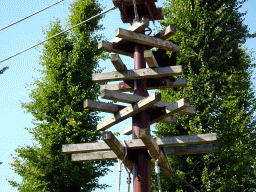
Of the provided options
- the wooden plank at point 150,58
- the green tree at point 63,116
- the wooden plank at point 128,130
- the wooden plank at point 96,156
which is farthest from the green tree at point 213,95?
the wooden plank at point 150,58

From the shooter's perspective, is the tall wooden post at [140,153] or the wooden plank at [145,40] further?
the wooden plank at [145,40]

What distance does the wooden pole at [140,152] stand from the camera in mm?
4480

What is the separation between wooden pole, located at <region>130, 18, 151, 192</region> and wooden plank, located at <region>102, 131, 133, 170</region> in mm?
117

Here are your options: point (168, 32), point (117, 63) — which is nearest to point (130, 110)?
point (117, 63)

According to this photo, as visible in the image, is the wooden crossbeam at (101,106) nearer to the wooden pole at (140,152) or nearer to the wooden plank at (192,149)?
the wooden pole at (140,152)

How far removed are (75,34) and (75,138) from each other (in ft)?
16.3

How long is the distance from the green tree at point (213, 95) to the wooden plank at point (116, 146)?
5.39 m

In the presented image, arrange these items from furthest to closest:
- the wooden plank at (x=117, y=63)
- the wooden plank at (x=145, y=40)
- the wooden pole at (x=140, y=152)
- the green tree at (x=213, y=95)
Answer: the green tree at (x=213, y=95)
the wooden plank at (x=145, y=40)
the wooden plank at (x=117, y=63)
the wooden pole at (x=140, y=152)

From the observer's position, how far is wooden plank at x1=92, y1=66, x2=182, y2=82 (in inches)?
188

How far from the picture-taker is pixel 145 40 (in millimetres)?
5016

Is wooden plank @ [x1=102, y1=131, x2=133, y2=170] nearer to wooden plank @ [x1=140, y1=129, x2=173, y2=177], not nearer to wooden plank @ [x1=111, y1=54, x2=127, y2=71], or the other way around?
wooden plank @ [x1=140, y1=129, x2=173, y2=177]

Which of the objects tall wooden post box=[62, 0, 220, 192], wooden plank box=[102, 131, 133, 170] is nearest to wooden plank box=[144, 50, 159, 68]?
tall wooden post box=[62, 0, 220, 192]

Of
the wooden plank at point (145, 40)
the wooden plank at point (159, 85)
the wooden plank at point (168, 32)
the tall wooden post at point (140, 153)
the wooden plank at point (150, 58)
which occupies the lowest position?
the tall wooden post at point (140, 153)

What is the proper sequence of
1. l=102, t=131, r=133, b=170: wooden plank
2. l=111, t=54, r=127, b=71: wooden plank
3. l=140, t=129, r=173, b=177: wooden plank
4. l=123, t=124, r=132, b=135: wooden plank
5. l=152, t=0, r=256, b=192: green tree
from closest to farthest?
l=140, t=129, r=173, b=177: wooden plank
l=102, t=131, r=133, b=170: wooden plank
l=111, t=54, r=127, b=71: wooden plank
l=123, t=124, r=132, b=135: wooden plank
l=152, t=0, r=256, b=192: green tree
